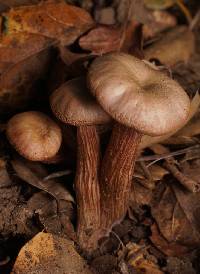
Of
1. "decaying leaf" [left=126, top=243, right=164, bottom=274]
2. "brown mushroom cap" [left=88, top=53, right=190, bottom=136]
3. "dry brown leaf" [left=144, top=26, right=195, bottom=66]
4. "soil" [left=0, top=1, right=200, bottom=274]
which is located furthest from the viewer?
"dry brown leaf" [left=144, top=26, right=195, bottom=66]

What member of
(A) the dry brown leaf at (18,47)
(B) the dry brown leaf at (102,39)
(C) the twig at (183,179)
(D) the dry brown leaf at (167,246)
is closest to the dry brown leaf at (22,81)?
(A) the dry brown leaf at (18,47)

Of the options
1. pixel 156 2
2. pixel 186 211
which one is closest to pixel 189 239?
pixel 186 211

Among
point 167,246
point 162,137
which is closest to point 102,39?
point 162,137

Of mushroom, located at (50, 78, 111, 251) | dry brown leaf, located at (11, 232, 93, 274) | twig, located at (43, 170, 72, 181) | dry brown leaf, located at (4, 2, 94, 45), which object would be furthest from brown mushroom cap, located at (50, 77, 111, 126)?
dry brown leaf, located at (4, 2, 94, 45)

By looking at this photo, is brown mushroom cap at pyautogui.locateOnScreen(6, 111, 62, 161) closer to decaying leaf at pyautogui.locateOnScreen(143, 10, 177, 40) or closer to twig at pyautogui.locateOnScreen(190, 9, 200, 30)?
decaying leaf at pyautogui.locateOnScreen(143, 10, 177, 40)

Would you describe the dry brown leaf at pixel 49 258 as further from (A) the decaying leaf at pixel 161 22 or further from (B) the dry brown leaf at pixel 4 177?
(A) the decaying leaf at pixel 161 22

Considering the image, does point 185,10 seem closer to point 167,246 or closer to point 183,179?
point 183,179
